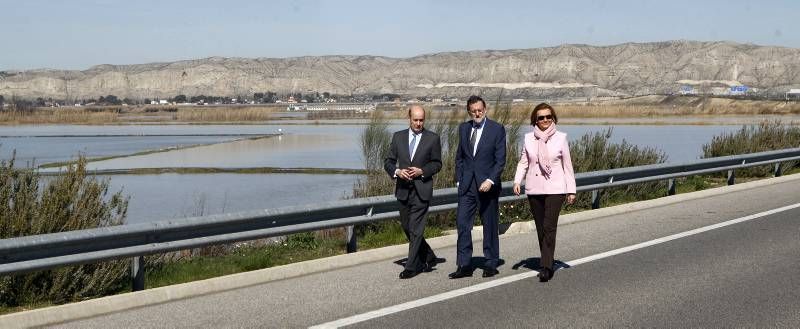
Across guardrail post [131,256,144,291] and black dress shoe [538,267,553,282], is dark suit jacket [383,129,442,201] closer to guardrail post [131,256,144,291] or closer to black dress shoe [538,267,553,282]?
black dress shoe [538,267,553,282]

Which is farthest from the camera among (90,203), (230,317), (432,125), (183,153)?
(183,153)

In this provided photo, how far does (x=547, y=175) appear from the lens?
10.4m

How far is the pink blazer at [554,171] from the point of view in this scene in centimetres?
1039

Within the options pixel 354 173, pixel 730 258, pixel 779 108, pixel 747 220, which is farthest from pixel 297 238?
pixel 779 108

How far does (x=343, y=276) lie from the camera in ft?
35.4

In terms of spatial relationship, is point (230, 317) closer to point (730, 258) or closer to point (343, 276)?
Answer: point (343, 276)

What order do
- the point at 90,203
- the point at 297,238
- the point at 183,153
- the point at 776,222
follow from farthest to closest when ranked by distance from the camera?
the point at 183,153 → the point at 776,222 → the point at 297,238 → the point at 90,203

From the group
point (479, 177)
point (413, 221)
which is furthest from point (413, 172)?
point (479, 177)

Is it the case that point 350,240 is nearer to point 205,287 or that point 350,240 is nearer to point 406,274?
point 406,274

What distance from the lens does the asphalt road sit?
8438 mm

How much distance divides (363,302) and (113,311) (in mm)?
2112

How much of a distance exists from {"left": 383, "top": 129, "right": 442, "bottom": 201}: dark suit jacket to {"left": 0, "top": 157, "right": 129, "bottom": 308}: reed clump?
9.23ft

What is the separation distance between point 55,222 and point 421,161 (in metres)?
3.73

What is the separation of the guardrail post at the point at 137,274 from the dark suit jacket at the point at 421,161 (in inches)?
99.1
